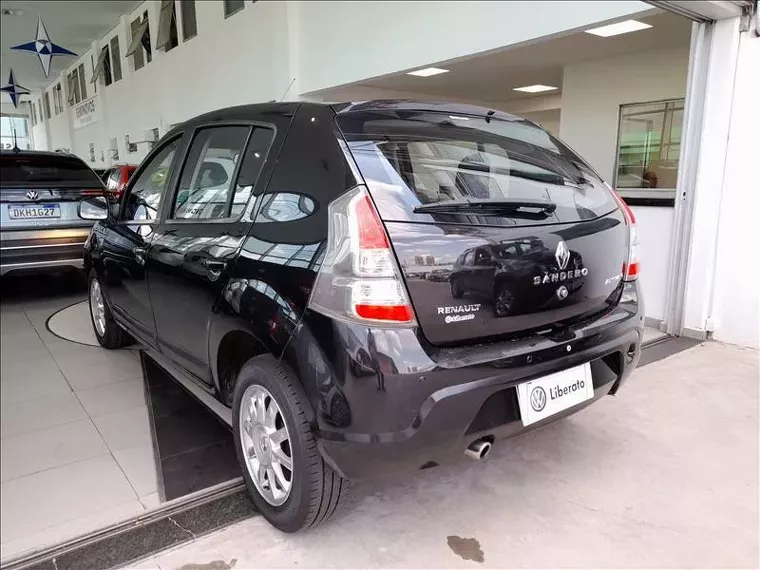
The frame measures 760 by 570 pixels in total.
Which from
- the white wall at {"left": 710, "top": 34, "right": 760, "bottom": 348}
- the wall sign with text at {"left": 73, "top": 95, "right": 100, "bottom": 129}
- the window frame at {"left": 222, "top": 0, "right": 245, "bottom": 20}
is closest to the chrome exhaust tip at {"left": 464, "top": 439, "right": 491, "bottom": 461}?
the white wall at {"left": 710, "top": 34, "right": 760, "bottom": 348}

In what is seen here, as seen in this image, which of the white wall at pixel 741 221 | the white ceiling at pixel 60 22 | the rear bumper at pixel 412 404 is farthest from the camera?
the white ceiling at pixel 60 22

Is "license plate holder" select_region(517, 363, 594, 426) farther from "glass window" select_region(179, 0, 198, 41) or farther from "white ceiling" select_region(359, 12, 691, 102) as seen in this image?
"glass window" select_region(179, 0, 198, 41)

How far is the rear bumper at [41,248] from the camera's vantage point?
3277 mm

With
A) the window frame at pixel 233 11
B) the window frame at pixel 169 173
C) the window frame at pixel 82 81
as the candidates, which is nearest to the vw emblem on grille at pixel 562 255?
the window frame at pixel 169 173

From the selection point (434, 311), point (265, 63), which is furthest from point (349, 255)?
point (265, 63)

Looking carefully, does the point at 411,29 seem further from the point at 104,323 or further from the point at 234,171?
the point at 234,171

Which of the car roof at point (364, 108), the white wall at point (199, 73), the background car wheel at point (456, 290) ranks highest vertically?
the white wall at point (199, 73)

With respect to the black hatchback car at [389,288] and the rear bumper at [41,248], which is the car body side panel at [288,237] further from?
the rear bumper at [41,248]

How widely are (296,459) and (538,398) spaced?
0.78 meters

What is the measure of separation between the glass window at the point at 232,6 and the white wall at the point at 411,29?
2248 mm

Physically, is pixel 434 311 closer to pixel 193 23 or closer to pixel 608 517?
pixel 608 517

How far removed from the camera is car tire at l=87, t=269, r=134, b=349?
361 centimetres

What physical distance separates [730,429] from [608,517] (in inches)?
42.8

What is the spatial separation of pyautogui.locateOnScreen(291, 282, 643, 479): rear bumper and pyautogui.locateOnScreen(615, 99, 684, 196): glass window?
6497 mm
